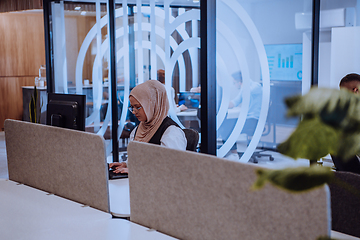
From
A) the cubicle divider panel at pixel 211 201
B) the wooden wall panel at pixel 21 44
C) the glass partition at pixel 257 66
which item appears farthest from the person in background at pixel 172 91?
the wooden wall panel at pixel 21 44

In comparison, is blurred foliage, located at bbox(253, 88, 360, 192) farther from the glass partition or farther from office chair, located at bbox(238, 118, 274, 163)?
office chair, located at bbox(238, 118, 274, 163)

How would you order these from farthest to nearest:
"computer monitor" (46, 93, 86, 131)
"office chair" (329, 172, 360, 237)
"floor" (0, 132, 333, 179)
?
"computer monitor" (46, 93, 86, 131) → "office chair" (329, 172, 360, 237) → "floor" (0, 132, 333, 179)

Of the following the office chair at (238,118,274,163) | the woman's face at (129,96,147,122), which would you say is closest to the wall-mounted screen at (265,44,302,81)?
the office chair at (238,118,274,163)

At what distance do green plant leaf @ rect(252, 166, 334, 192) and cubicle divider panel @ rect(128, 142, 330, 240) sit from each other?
1.57ft

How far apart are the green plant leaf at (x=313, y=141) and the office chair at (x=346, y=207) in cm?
99

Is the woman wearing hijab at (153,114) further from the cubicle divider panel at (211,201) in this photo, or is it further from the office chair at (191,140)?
the cubicle divider panel at (211,201)

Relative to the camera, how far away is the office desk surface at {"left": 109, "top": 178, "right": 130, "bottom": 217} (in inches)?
66.0

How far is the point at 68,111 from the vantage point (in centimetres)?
231

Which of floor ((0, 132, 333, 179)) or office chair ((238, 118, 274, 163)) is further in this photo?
office chair ((238, 118, 274, 163))

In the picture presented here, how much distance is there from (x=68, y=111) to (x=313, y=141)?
1980 mm

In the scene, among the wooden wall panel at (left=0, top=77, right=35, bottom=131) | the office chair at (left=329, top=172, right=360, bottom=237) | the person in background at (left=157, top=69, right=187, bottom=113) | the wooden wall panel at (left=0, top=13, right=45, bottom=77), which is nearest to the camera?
the office chair at (left=329, top=172, right=360, bottom=237)

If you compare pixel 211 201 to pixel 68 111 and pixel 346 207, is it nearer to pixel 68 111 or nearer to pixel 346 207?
pixel 346 207

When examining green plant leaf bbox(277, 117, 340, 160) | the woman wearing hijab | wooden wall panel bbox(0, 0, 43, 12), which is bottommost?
the woman wearing hijab

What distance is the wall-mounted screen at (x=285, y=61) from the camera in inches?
115
